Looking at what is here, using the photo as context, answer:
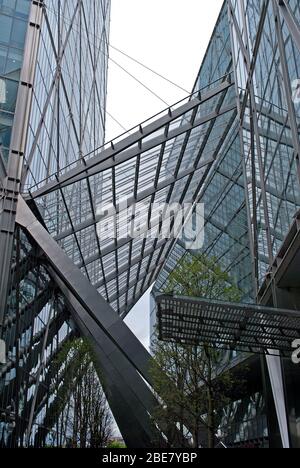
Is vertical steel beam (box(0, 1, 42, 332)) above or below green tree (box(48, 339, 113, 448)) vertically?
above

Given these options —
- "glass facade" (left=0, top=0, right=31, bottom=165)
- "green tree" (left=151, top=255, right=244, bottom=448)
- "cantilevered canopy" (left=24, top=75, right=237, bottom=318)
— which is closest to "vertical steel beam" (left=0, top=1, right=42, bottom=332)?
"glass facade" (left=0, top=0, right=31, bottom=165)

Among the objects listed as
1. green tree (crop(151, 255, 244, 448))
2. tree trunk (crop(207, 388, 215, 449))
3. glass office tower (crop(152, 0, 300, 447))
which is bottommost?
tree trunk (crop(207, 388, 215, 449))

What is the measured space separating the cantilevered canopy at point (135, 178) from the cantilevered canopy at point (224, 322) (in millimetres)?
8192

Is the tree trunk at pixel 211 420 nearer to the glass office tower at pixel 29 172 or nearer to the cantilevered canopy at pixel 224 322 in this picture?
the cantilevered canopy at pixel 224 322

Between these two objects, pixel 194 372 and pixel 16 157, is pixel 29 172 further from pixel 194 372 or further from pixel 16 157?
pixel 194 372

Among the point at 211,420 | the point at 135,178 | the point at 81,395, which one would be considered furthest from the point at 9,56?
the point at 211,420

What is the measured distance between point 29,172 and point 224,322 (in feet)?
32.6

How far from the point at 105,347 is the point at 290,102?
1110 centimetres

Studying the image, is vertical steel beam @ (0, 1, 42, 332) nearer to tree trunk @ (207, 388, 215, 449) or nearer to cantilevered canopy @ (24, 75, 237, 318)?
cantilevered canopy @ (24, 75, 237, 318)

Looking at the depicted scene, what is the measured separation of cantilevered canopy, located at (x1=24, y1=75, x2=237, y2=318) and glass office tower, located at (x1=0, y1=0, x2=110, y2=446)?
2.80 ft

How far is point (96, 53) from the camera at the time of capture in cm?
4238

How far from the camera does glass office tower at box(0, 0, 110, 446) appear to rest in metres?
18.2

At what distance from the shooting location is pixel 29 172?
774 inches

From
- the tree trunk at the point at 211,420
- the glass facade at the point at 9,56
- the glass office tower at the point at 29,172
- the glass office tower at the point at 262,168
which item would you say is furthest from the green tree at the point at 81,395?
the glass facade at the point at 9,56
